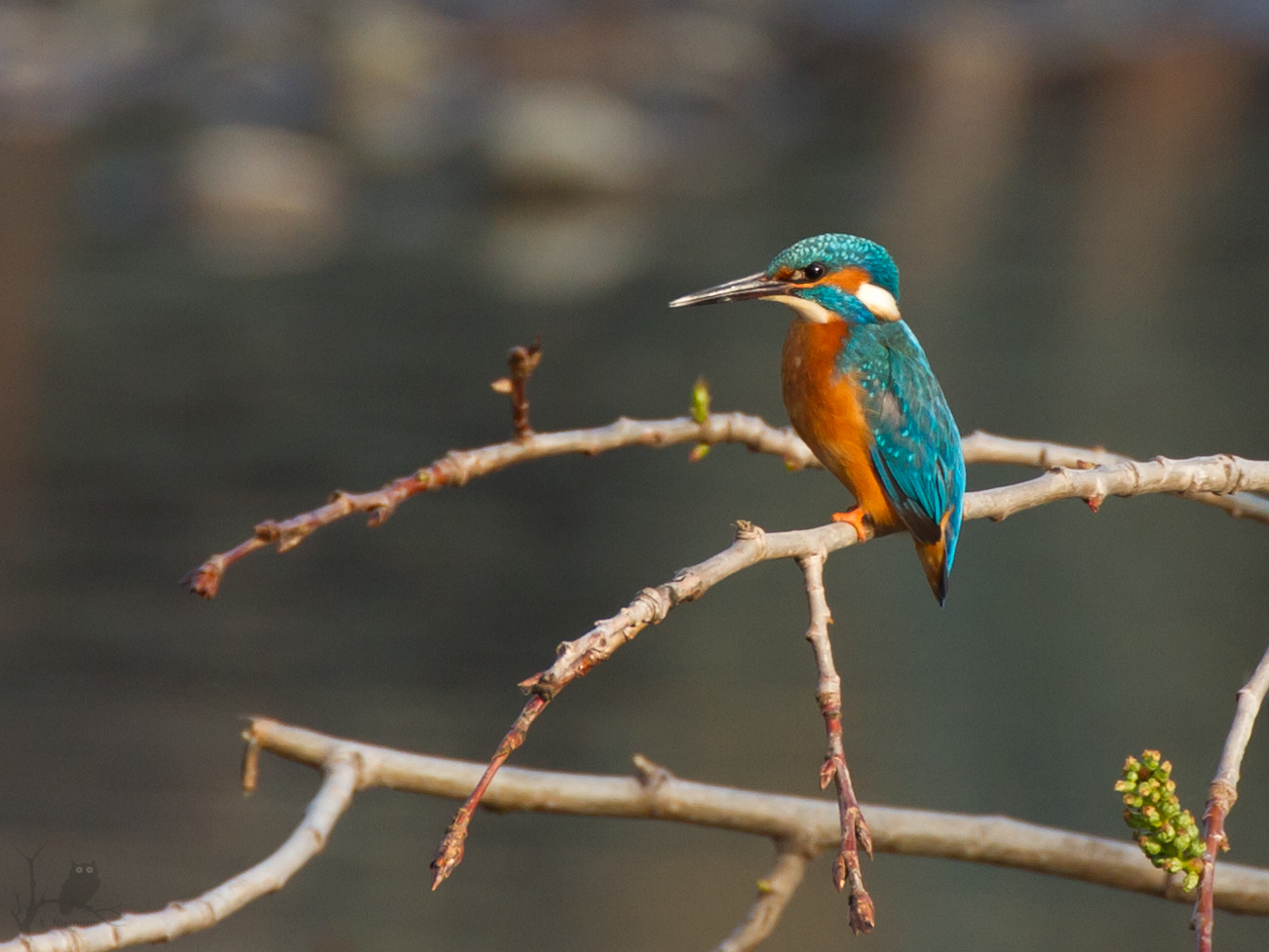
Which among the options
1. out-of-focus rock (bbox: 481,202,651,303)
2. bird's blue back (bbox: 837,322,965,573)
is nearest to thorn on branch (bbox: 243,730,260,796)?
bird's blue back (bbox: 837,322,965,573)

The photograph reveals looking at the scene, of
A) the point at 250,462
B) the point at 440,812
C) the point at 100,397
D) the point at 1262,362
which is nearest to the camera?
the point at 440,812

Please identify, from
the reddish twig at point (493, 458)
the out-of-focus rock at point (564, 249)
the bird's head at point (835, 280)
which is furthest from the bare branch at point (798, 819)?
the out-of-focus rock at point (564, 249)

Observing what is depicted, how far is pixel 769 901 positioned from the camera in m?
1.94

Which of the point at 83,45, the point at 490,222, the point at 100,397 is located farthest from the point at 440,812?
the point at 83,45

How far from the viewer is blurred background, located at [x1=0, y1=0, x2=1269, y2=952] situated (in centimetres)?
596

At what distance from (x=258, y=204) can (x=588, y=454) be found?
1948 centimetres

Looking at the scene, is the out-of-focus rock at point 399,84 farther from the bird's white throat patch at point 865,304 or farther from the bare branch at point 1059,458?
the bare branch at point 1059,458

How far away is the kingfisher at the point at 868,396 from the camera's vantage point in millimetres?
2217

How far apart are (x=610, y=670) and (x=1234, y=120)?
26.5 meters

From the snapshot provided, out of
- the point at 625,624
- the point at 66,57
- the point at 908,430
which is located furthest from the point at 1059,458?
the point at 66,57

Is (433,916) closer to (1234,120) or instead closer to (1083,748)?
(1083,748)

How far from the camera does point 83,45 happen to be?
31.0 meters

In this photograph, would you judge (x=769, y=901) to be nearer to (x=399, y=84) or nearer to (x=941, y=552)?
(x=941, y=552)

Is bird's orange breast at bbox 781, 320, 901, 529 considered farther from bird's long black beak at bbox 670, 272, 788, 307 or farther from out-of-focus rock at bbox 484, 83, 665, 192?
out-of-focus rock at bbox 484, 83, 665, 192
